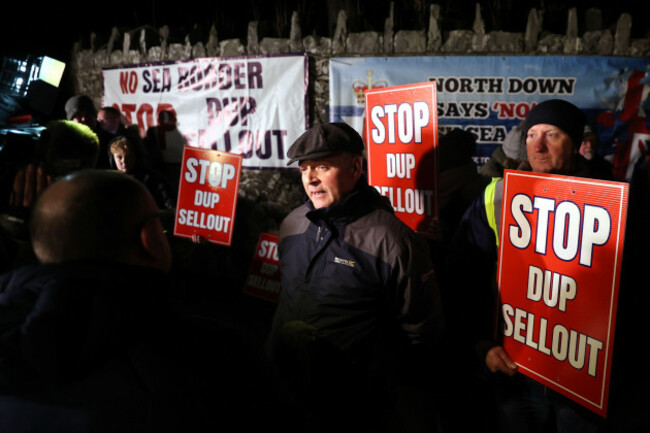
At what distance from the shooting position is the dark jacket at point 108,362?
3.23ft

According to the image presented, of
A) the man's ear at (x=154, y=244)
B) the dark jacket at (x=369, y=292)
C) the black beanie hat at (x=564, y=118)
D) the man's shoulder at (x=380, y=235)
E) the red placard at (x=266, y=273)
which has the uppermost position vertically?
the black beanie hat at (x=564, y=118)

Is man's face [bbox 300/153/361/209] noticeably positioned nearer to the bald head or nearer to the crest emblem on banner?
the bald head

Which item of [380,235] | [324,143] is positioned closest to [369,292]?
[380,235]

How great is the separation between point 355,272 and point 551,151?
39.7 inches

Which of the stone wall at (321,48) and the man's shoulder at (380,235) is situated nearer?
the man's shoulder at (380,235)

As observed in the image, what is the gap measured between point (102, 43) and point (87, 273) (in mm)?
7496

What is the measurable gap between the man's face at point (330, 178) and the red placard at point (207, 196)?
2.37m

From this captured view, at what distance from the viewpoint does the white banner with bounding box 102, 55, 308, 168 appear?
19.7ft

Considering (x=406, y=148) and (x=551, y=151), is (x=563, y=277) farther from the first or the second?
(x=406, y=148)

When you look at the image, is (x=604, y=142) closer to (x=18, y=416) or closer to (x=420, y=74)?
(x=420, y=74)

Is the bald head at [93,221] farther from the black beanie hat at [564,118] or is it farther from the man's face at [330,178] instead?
the black beanie hat at [564,118]

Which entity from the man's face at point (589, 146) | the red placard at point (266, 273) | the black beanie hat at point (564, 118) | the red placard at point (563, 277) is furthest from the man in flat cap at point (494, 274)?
the red placard at point (266, 273)

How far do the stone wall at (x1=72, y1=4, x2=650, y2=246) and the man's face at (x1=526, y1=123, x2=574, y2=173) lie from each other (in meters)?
3.42

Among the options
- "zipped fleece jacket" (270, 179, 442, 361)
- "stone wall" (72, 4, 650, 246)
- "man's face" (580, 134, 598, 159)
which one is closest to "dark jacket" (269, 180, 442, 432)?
"zipped fleece jacket" (270, 179, 442, 361)
